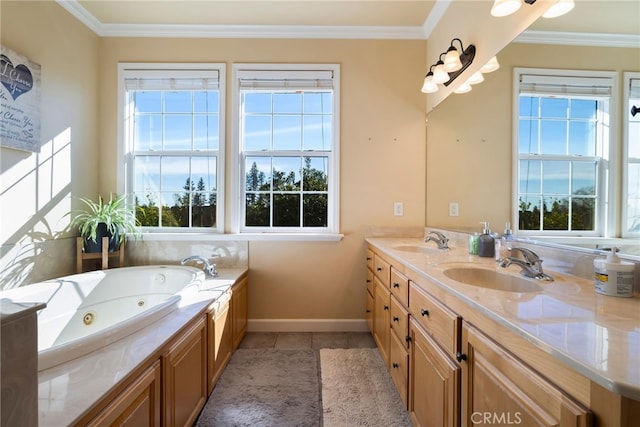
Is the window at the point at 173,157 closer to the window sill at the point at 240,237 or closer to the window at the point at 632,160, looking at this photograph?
the window sill at the point at 240,237

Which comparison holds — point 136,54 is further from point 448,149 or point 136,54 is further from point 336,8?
point 448,149

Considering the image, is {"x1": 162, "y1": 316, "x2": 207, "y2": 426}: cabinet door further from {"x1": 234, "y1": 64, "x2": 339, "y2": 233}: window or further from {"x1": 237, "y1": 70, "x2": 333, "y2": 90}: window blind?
{"x1": 237, "y1": 70, "x2": 333, "y2": 90}: window blind

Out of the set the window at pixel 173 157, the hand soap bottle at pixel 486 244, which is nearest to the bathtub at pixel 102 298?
the window at pixel 173 157

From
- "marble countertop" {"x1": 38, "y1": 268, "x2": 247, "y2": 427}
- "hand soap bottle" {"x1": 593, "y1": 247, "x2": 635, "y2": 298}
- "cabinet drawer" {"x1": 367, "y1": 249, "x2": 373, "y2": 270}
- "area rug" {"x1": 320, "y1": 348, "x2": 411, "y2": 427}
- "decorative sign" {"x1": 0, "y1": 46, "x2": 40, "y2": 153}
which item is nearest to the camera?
"marble countertop" {"x1": 38, "y1": 268, "x2": 247, "y2": 427}

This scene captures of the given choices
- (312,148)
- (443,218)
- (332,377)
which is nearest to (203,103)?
(312,148)

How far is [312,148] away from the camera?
2504 mm

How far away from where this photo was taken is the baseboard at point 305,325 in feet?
→ 7.91

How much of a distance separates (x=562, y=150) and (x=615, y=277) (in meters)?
0.60

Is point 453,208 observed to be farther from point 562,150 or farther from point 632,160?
point 632,160

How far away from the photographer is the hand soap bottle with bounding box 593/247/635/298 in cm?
84

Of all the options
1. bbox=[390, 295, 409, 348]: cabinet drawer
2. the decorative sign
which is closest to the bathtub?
the decorative sign

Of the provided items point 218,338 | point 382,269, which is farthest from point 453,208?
point 218,338

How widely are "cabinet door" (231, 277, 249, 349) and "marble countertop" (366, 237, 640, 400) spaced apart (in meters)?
1.43

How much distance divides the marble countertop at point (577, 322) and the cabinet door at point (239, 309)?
56.5 inches
